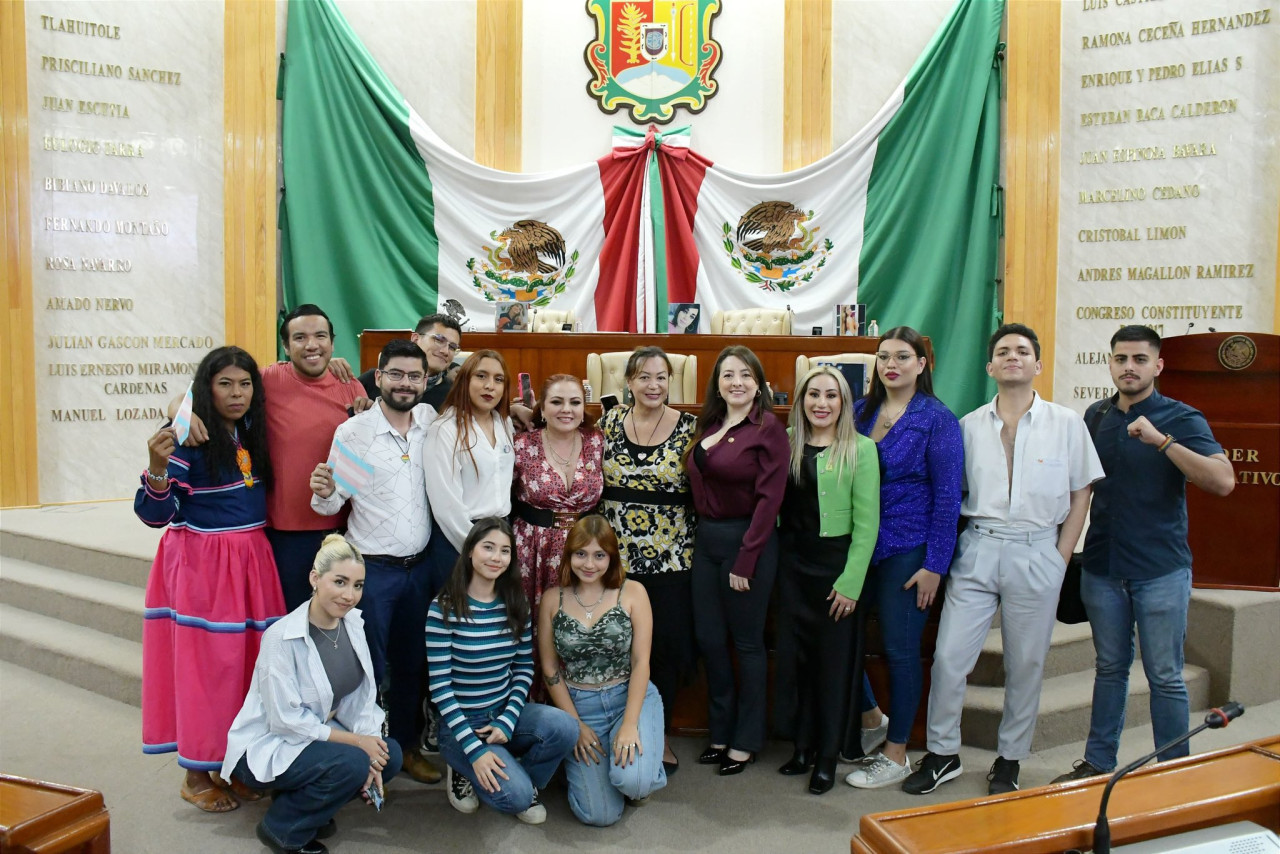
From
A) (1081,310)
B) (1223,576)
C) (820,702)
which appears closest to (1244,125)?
(1081,310)

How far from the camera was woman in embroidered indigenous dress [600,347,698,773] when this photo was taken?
10.7ft

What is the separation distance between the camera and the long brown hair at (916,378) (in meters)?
3.17

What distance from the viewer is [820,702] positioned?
3238 millimetres

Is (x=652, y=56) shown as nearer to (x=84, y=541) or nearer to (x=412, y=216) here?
(x=412, y=216)

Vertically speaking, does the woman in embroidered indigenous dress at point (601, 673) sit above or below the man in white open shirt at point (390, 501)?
below

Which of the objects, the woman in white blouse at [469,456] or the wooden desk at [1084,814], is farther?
the woman in white blouse at [469,456]

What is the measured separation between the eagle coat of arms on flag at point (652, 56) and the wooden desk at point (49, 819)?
6.54 m

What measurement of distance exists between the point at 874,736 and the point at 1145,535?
3.98ft

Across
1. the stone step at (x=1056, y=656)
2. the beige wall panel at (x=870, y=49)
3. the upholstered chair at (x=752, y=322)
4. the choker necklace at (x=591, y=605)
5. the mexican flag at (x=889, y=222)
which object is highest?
the beige wall panel at (x=870, y=49)

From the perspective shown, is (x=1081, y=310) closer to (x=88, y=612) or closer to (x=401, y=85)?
(x=401, y=85)

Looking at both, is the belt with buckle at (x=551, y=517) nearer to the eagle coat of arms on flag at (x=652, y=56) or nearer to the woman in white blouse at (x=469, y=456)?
the woman in white blouse at (x=469, y=456)

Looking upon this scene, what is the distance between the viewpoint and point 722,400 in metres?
3.31

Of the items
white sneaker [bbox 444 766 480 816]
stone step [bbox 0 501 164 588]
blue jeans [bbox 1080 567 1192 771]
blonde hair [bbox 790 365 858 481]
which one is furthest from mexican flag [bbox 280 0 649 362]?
blue jeans [bbox 1080 567 1192 771]

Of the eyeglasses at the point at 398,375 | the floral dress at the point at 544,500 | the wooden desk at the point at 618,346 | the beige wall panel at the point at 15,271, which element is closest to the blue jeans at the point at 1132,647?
the floral dress at the point at 544,500
